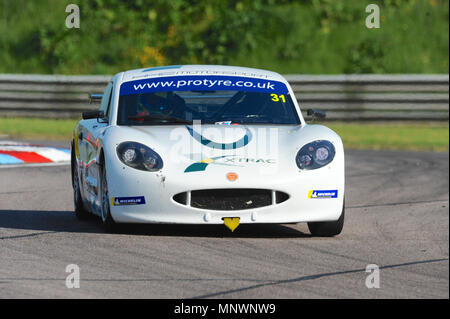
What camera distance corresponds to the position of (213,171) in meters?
7.38

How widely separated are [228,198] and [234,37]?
47.8ft

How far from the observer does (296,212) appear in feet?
24.7

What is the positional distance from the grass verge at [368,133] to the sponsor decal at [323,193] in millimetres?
9290

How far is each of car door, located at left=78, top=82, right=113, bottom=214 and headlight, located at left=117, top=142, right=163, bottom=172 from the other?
479 millimetres

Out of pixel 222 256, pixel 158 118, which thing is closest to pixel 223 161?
pixel 222 256

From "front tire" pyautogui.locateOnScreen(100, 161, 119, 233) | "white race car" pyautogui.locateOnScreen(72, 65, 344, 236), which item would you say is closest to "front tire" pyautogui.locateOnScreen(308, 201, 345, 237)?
"white race car" pyautogui.locateOnScreen(72, 65, 344, 236)

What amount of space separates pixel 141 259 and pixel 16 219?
2.29m

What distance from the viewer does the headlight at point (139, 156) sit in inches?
294

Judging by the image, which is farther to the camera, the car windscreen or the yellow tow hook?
the car windscreen

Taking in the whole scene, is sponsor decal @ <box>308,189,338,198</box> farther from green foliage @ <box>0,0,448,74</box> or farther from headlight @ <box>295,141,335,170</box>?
green foliage @ <box>0,0,448,74</box>

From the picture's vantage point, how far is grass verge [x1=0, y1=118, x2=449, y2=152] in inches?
677

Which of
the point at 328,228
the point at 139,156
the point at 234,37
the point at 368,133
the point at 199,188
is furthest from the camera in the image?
the point at 234,37

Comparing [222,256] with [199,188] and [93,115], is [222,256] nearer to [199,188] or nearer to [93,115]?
[199,188]
